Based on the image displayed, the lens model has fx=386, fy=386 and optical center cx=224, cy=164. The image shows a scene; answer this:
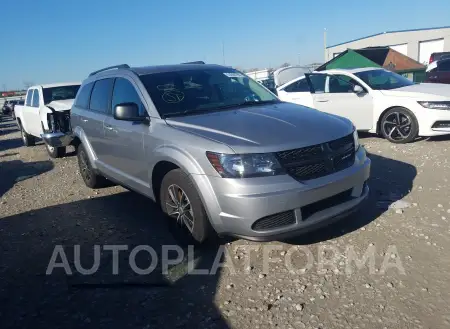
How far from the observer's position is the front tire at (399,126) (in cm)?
702

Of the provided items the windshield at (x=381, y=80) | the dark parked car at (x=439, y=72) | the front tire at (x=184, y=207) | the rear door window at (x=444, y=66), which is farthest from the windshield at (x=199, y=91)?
the rear door window at (x=444, y=66)

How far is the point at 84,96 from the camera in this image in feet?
18.6

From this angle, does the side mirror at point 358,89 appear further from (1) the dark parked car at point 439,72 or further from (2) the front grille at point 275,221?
(1) the dark parked car at point 439,72

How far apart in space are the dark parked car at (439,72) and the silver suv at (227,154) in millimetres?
10758

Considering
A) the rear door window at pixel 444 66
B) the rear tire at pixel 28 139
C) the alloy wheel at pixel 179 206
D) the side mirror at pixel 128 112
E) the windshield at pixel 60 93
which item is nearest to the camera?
the alloy wheel at pixel 179 206

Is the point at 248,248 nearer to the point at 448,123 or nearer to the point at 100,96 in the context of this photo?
the point at 100,96

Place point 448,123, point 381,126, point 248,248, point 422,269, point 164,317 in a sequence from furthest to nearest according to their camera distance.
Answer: point 381,126, point 448,123, point 248,248, point 422,269, point 164,317

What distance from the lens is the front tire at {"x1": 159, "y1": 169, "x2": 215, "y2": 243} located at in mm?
3326

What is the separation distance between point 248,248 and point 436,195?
2.49 m

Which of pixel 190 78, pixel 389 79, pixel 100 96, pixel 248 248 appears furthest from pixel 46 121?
pixel 389 79

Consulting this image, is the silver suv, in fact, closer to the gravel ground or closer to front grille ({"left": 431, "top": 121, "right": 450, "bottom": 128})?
the gravel ground

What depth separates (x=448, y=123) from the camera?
22.2 ft

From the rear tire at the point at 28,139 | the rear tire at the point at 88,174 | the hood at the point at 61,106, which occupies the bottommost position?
the rear tire at the point at 28,139

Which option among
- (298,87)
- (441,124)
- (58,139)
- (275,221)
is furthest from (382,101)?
(58,139)
